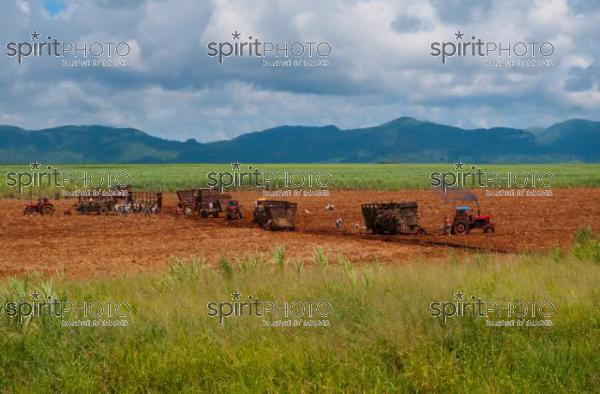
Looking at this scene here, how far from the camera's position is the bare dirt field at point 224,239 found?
62.7 feet

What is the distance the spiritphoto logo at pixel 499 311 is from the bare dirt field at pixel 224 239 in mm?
9628

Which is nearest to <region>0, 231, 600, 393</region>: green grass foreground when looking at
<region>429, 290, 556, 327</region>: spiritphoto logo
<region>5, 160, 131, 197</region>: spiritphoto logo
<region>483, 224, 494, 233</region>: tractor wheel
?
<region>429, 290, 556, 327</region>: spiritphoto logo

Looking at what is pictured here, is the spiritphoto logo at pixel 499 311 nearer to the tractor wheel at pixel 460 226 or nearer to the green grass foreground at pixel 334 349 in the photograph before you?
the green grass foreground at pixel 334 349

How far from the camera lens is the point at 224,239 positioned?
24109 mm

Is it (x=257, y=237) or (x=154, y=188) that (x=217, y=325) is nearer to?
(x=257, y=237)

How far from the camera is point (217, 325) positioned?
8.47 m

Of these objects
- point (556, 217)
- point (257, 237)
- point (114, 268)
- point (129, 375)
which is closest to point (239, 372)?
point (129, 375)

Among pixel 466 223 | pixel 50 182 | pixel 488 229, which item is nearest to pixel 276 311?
pixel 466 223

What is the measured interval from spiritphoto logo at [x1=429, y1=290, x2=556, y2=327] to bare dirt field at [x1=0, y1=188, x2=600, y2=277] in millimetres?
9628

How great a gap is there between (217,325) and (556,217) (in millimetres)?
25905

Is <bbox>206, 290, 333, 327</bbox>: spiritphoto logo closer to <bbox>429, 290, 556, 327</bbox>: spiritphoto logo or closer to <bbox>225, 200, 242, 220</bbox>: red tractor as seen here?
<bbox>429, 290, 556, 327</bbox>: spiritphoto logo

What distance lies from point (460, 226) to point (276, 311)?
54.4 feet

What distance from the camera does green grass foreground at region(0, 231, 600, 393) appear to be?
23.3ft

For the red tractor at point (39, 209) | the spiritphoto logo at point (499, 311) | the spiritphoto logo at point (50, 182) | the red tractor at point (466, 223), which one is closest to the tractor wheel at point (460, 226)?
the red tractor at point (466, 223)
